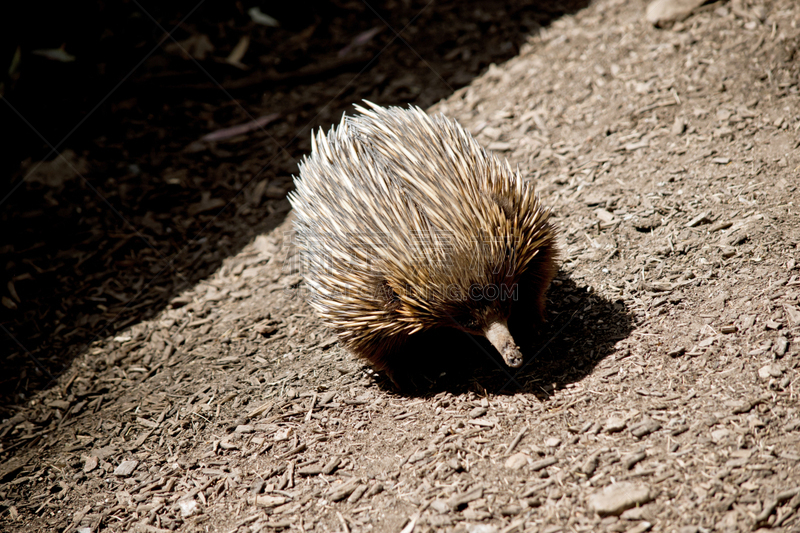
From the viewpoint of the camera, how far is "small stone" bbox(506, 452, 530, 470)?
9.29ft

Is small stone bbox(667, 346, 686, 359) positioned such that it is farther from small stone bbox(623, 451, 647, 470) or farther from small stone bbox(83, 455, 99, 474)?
small stone bbox(83, 455, 99, 474)

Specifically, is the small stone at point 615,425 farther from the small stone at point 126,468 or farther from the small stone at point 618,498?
the small stone at point 126,468

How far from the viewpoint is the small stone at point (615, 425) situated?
2.83 m

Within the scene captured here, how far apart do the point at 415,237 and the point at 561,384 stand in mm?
1133

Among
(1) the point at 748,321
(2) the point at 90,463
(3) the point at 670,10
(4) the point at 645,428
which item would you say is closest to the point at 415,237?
(4) the point at 645,428

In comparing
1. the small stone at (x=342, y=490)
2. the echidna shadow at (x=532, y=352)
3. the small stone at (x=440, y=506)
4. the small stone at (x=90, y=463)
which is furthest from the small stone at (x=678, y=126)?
the small stone at (x=90, y=463)

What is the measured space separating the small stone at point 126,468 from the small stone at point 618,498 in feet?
8.35

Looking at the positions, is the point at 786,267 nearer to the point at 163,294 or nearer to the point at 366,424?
the point at 366,424

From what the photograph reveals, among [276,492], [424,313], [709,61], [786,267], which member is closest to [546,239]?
[424,313]

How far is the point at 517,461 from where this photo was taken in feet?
9.35

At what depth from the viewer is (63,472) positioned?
3.58m

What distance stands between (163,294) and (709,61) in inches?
192

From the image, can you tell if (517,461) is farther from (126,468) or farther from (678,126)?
(678,126)

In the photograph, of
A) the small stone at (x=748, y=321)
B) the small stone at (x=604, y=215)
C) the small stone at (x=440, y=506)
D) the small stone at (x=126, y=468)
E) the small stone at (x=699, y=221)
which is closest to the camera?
the small stone at (x=440, y=506)
